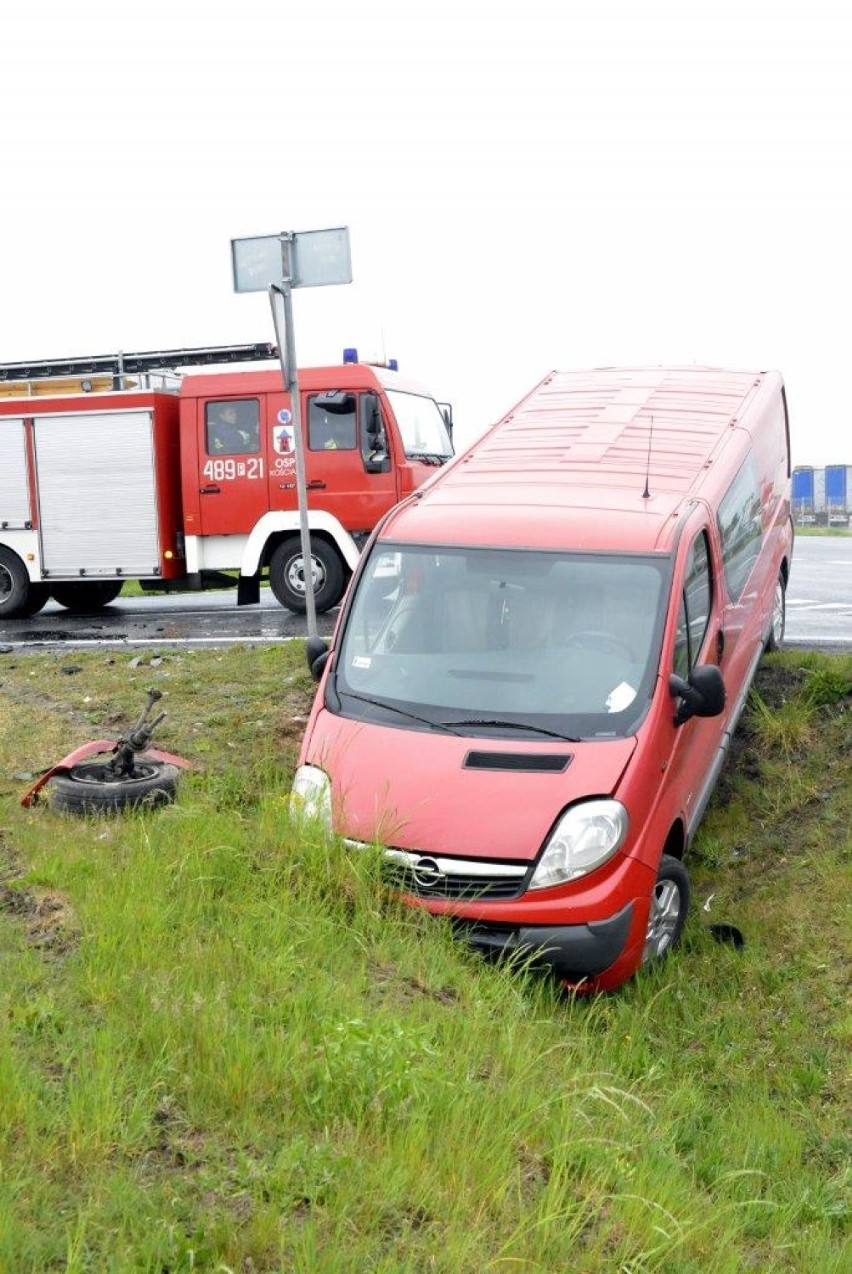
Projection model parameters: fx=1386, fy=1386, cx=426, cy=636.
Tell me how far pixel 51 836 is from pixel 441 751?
1888 millimetres

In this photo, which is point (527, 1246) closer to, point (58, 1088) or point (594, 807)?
point (58, 1088)

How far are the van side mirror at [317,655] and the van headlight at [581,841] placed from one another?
2.02 m

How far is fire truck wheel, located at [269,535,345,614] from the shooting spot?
1633 centimetres

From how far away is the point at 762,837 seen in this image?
26.9 ft

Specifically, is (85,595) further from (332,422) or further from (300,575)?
(332,422)

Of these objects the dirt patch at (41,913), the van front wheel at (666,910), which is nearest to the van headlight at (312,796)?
the dirt patch at (41,913)

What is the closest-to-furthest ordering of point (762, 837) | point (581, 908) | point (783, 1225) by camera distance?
point (783, 1225)
point (581, 908)
point (762, 837)

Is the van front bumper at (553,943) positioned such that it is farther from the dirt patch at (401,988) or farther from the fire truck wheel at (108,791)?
the fire truck wheel at (108,791)

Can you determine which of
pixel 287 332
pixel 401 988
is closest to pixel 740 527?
pixel 287 332

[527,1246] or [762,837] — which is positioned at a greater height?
[527,1246]

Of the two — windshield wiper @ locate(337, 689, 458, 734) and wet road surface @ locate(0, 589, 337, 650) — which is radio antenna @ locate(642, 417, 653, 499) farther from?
wet road surface @ locate(0, 589, 337, 650)

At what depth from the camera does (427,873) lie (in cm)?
577

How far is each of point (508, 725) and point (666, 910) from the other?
1143 millimetres

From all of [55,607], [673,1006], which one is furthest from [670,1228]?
[55,607]
